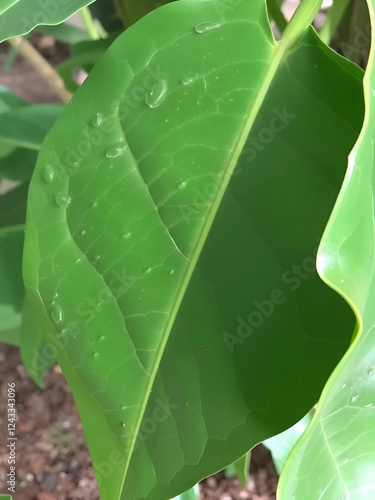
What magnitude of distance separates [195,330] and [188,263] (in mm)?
39

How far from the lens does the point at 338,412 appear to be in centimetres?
24

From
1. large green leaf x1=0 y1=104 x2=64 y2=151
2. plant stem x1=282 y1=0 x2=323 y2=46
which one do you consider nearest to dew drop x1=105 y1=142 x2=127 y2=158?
plant stem x1=282 y1=0 x2=323 y2=46

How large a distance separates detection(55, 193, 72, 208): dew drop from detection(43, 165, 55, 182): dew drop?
0.4 inches

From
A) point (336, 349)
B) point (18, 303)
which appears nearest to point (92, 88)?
point (336, 349)

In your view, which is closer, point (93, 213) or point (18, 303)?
point (93, 213)

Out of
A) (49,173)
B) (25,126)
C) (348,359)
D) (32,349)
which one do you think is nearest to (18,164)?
(25,126)

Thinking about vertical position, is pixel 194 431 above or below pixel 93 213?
below

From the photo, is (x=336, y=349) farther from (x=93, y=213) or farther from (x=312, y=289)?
(x=93, y=213)

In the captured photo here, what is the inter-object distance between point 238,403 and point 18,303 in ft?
1.42

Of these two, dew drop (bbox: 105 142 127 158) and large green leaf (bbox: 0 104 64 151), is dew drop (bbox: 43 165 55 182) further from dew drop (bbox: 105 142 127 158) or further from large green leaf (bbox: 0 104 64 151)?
large green leaf (bbox: 0 104 64 151)

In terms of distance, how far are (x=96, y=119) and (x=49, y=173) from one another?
1.6 inches

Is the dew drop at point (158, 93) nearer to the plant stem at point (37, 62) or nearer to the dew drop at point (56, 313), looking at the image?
the dew drop at point (56, 313)

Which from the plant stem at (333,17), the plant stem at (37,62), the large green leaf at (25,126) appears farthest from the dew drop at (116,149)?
the plant stem at (37,62)

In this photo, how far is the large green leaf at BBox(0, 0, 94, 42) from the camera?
27 centimetres
